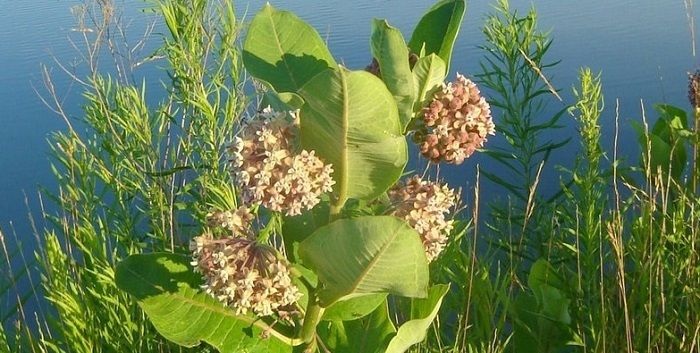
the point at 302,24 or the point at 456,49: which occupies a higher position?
the point at 302,24

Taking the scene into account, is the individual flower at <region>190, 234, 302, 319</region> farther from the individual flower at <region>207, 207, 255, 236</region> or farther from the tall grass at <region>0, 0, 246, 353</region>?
the tall grass at <region>0, 0, 246, 353</region>

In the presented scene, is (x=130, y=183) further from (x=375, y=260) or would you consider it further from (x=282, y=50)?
(x=375, y=260)

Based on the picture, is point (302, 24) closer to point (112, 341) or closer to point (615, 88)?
point (112, 341)

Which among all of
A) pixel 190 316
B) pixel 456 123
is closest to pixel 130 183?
pixel 190 316

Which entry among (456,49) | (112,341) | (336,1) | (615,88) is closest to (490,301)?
(112,341)

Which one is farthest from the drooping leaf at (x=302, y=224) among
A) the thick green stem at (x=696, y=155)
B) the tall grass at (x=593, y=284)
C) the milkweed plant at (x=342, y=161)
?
the thick green stem at (x=696, y=155)

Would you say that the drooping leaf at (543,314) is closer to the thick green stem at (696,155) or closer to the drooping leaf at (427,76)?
the thick green stem at (696,155)
